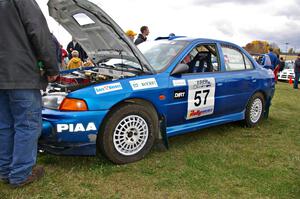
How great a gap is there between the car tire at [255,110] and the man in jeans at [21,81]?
3.49 meters

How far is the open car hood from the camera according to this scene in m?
3.43

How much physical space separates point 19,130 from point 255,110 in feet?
13.1

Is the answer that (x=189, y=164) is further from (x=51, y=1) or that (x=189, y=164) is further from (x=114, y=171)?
(x=51, y=1)

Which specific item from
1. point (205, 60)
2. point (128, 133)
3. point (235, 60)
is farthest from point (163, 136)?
point (235, 60)

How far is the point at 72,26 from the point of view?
14.1ft

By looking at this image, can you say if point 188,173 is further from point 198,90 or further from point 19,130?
point 19,130

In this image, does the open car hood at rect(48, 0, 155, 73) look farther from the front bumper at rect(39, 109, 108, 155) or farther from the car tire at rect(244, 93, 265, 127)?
the car tire at rect(244, 93, 265, 127)

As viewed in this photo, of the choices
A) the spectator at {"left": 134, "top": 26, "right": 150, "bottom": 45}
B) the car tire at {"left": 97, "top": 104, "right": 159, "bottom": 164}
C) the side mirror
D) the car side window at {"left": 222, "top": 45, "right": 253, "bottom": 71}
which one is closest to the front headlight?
the car tire at {"left": 97, "top": 104, "right": 159, "bottom": 164}

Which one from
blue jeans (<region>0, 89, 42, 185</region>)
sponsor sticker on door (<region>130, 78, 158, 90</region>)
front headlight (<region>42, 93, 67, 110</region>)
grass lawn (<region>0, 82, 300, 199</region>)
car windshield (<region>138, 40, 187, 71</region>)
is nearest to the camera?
blue jeans (<region>0, 89, 42, 185</region>)

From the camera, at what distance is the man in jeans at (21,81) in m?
2.68

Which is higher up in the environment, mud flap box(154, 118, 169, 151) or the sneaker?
mud flap box(154, 118, 169, 151)

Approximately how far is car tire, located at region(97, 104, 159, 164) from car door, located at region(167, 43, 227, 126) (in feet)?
1.19

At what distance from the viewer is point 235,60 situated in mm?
5074

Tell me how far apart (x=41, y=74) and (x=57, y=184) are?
42.1 inches
